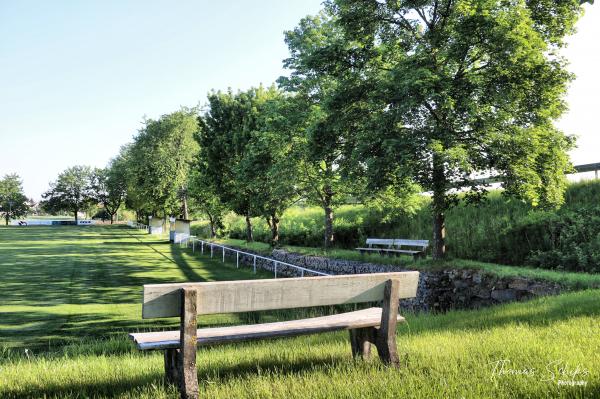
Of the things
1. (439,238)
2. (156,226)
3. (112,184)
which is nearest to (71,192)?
(112,184)

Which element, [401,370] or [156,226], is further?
[156,226]

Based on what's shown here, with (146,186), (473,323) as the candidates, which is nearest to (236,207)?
(473,323)

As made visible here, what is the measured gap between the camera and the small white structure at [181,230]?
108ft

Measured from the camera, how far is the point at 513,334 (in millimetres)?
4625

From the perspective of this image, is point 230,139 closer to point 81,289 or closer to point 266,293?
point 81,289

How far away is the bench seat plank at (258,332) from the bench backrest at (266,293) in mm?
214

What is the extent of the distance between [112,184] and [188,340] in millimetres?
80751

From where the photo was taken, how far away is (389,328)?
404cm

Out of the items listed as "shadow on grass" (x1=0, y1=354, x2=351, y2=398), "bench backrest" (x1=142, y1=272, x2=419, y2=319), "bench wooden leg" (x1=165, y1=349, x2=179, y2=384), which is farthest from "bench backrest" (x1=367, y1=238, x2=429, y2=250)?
"bench wooden leg" (x1=165, y1=349, x2=179, y2=384)

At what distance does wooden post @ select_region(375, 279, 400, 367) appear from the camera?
3982 millimetres

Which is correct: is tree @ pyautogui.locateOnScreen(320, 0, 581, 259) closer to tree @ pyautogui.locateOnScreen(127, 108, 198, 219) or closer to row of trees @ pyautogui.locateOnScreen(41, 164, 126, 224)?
tree @ pyautogui.locateOnScreen(127, 108, 198, 219)

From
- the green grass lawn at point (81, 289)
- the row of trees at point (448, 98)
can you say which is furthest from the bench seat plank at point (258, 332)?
the row of trees at point (448, 98)

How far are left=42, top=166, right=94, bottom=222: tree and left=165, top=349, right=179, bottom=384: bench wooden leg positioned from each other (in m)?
109

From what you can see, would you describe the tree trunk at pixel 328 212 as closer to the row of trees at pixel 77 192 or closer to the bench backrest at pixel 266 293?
the bench backrest at pixel 266 293
